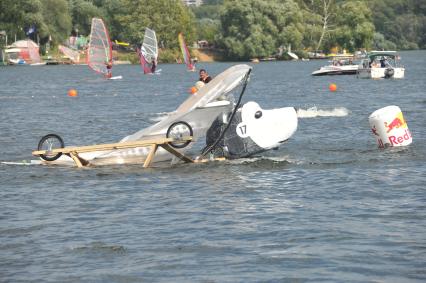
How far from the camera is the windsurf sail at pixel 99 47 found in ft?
224

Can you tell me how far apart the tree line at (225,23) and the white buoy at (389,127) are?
357ft

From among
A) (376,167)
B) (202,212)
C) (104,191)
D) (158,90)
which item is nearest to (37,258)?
(202,212)

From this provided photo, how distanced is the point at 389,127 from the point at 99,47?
1989 inches

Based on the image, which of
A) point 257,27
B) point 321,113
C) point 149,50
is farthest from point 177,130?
point 257,27

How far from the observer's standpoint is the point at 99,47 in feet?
233

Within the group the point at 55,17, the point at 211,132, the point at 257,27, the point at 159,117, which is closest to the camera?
the point at 211,132

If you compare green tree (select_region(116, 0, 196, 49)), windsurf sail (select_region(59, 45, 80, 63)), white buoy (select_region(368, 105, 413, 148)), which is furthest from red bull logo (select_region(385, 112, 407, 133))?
green tree (select_region(116, 0, 196, 49))

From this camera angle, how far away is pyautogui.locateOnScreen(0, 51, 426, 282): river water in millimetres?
12133

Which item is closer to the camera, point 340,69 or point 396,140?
point 396,140

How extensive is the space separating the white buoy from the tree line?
357 feet

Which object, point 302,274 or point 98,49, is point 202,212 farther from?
point 98,49

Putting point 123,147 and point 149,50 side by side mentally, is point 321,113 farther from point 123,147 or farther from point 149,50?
point 149,50

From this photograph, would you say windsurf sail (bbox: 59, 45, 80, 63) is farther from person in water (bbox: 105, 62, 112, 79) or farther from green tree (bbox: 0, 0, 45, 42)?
person in water (bbox: 105, 62, 112, 79)

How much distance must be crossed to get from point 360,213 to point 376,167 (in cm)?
505
